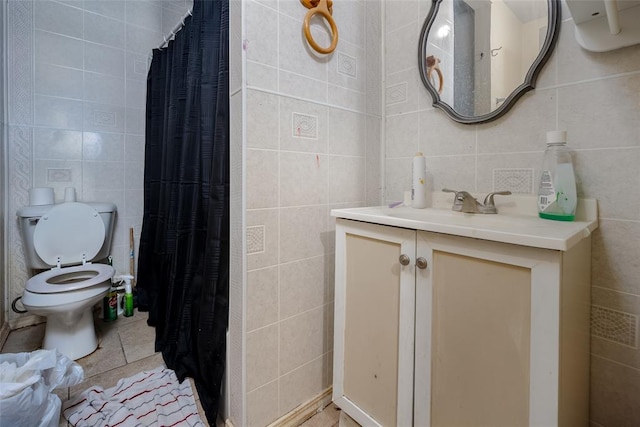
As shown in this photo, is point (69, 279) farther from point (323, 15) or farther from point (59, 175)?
point (323, 15)

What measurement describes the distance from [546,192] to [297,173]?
0.77 m

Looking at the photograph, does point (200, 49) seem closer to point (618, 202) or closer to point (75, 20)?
point (75, 20)

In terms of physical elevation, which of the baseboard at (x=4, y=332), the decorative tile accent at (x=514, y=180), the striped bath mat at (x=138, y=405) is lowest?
the striped bath mat at (x=138, y=405)

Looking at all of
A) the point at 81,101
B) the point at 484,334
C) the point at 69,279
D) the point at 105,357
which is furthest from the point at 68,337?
the point at 484,334

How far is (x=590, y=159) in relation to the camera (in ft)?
2.67

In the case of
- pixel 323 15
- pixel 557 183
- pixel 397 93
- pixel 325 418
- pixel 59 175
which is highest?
pixel 323 15

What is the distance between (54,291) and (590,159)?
7.18 feet

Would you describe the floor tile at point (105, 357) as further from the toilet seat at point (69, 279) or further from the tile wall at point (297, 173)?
the tile wall at point (297, 173)

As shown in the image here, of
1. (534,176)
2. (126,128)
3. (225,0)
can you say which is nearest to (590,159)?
(534,176)

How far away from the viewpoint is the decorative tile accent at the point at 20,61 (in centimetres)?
167

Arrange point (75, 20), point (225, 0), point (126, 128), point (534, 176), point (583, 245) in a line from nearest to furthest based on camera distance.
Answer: point (583, 245)
point (534, 176)
point (225, 0)
point (75, 20)
point (126, 128)

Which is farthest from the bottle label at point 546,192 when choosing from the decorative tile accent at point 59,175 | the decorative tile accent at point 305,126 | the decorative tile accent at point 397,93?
the decorative tile accent at point 59,175

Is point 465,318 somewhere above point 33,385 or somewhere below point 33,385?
above

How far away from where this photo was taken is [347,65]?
118 centimetres
